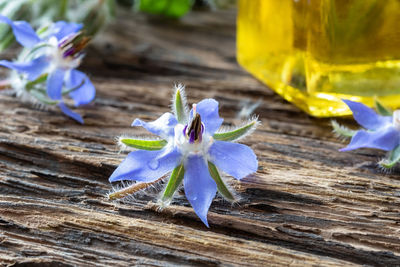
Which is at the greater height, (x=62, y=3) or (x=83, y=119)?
(x=62, y=3)

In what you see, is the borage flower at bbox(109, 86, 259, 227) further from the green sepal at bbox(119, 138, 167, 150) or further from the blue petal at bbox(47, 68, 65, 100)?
the blue petal at bbox(47, 68, 65, 100)

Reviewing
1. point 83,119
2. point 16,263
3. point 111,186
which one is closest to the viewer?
point 16,263

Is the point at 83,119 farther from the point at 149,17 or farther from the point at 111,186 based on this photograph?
the point at 149,17

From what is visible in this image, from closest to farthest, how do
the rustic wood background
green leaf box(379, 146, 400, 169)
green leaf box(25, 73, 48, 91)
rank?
the rustic wood background → green leaf box(379, 146, 400, 169) → green leaf box(25, 73, 48, 91)

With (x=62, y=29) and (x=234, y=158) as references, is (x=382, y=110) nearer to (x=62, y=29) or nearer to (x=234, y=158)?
(x=234, y=158)

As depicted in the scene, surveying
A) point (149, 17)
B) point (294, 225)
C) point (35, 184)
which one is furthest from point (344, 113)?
point (149, 17)

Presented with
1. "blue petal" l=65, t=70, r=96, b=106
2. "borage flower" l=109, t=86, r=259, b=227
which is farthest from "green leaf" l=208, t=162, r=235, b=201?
"blue petal" l=65, t=70, r=96, b=106
